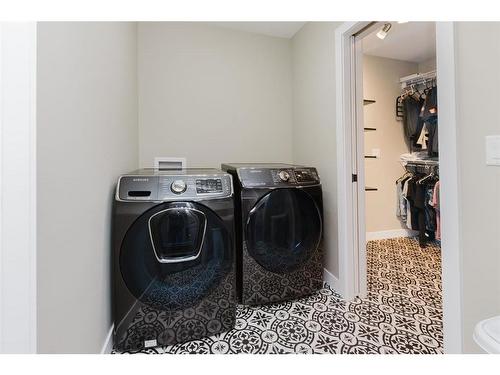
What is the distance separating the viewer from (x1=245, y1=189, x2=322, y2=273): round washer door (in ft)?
5.49

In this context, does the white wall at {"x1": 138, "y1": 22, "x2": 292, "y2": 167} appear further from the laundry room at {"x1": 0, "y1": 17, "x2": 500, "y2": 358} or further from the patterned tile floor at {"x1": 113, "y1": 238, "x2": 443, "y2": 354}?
the patterned tile floor at {"x1": 113, "y1": 238, "x2": 443, "y2": 354}

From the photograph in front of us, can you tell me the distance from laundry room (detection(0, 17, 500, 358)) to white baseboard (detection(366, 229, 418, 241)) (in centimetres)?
57

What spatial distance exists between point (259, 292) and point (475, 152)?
137 cm

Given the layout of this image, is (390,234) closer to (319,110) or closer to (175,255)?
(319,110)

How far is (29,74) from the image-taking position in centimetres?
66

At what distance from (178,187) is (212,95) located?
4.29ft

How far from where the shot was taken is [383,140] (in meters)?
3.38

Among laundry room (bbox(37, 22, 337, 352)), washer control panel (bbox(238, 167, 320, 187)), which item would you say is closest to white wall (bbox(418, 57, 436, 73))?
laundry room (bbox(37, 22, 337, 352))

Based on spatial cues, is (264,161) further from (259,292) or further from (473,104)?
(473,104)

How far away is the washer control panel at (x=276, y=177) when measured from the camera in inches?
65.5

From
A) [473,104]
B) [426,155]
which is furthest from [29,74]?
[426,155]

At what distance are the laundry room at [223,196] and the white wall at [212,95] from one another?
0.01m

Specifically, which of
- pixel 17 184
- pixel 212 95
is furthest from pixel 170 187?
pixel 212 95

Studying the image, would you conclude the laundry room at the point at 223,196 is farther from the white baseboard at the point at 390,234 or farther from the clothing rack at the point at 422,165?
the white baseboard at the point at 390,234
